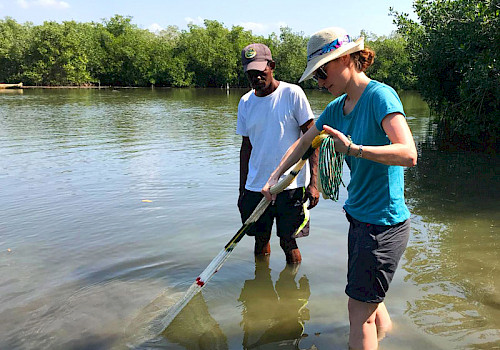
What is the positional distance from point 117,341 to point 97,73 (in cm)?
8140

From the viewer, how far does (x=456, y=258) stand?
16.6 ft

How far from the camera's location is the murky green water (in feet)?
11.9

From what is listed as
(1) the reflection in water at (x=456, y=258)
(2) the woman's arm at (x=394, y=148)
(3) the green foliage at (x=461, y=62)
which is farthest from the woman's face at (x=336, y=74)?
(3) the green foliage at (x=461, y=62)

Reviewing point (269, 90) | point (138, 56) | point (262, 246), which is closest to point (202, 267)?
point (262, 246)

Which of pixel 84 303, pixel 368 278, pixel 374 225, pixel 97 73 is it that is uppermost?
pixel 97 73

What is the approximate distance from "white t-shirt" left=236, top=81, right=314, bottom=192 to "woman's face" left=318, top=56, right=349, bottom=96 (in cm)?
139

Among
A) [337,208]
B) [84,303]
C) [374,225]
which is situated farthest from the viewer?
[337,208]

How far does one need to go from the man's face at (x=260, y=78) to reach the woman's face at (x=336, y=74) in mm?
1435

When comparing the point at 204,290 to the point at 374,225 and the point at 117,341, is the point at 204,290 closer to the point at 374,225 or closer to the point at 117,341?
the point at 117,341

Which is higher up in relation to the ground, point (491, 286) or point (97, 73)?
point (97, 73)

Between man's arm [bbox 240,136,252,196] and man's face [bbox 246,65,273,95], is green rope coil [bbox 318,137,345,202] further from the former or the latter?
man's arm [bbox 240,136,252,196]

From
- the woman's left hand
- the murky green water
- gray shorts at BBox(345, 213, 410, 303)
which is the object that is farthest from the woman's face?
the murky green water

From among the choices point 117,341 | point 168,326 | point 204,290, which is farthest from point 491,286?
point 117,341

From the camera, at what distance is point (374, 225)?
2.47 meters
